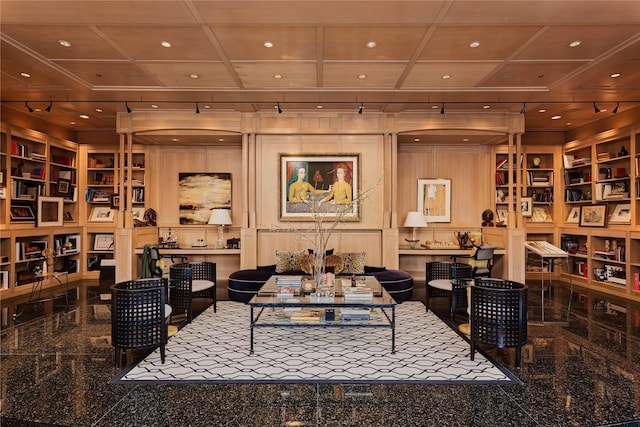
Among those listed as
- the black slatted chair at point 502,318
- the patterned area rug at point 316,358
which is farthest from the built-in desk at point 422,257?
the black slatted chair at point 502,318

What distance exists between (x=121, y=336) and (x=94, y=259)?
605 centimetres

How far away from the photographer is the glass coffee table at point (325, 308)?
398 centimetres

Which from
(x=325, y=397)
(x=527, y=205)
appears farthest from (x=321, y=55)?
(x=527, y=205)

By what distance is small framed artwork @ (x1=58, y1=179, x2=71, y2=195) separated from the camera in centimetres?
823

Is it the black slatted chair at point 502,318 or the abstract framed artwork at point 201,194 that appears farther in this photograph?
the abstract framed artwork at point 201,194

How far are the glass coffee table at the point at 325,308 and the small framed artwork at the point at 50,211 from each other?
5.60 m

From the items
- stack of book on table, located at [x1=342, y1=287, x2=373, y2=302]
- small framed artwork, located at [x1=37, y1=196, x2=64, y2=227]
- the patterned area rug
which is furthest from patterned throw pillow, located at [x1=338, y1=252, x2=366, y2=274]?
small framed artwork, located at [x1=37, y1=196, x2=64, y2=227]

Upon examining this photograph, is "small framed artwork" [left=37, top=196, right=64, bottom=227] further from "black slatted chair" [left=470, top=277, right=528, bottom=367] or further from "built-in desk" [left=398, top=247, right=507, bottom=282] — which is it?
"black slatted chair" [left=470, top=277, right=528, bottom=367]

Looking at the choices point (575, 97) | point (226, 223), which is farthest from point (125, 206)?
point (575, 97)

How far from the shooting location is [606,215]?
7512 millimetres

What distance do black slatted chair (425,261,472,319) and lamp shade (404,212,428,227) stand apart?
5.74 feet

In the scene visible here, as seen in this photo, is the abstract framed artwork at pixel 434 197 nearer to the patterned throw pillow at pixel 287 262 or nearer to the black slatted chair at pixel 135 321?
the patterned throw pillow at pixel 287 262

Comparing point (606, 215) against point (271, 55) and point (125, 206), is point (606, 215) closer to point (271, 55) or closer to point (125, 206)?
point (271, 55)

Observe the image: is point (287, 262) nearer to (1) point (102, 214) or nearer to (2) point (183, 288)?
(2) point (183, 288)
